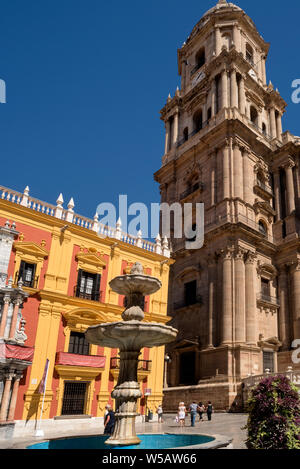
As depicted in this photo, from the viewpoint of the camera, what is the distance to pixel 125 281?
10547 millimetres

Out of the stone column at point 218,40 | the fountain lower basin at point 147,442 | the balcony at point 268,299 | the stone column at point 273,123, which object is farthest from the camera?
the stone column at point 273,123

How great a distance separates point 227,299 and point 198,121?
62.9ft

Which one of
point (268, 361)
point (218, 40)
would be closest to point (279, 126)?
point (218, 40)

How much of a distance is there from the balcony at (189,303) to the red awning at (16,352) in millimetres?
13544

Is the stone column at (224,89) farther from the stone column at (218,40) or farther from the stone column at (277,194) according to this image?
the stone column at (277,194)

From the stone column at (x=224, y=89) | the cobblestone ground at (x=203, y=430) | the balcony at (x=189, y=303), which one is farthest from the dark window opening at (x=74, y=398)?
the stone column at (x=224, y=89)

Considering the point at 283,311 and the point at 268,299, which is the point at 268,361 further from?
the point at 268,299

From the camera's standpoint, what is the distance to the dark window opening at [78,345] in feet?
63.3

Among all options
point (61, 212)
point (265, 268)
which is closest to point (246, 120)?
point (265, 268)

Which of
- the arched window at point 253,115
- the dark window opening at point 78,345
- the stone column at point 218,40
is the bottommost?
the dark window opening at point 78,345

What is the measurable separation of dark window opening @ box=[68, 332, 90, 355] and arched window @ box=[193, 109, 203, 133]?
2380cm

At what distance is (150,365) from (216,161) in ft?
55.5

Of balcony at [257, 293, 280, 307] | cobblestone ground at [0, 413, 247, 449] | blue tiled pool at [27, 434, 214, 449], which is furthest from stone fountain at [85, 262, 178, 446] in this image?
balcony at [257, 293, 280, 307]
